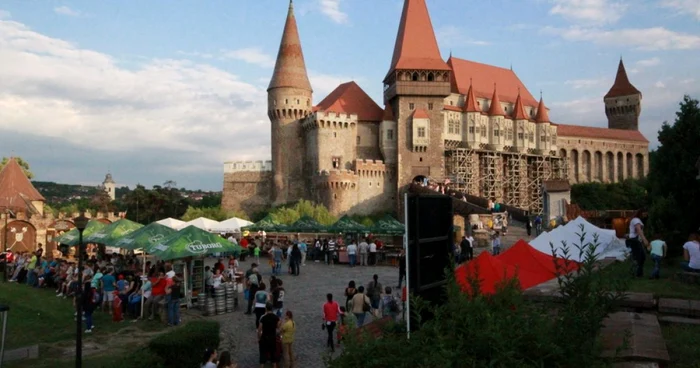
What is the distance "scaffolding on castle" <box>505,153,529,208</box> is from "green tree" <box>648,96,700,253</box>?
4319cm

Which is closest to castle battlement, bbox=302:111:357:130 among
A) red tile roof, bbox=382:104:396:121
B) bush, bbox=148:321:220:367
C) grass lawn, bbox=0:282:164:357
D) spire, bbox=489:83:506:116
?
red tile roof, bbox=382:104:396:121

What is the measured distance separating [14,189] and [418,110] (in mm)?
34277

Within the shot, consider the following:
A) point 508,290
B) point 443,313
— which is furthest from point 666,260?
point 443,313

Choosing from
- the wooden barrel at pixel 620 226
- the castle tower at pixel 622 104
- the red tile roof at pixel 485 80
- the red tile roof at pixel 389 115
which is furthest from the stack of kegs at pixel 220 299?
the castle tower at pixel 622 104

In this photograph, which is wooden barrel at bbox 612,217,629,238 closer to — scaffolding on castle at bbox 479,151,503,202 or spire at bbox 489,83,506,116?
scaffolding on castle at bbox 479,151,503,202

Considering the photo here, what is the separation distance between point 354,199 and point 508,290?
1823 inches

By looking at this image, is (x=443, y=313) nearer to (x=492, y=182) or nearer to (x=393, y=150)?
(x=393, y=150)

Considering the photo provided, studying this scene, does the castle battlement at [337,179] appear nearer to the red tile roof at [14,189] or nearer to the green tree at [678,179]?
the red tile roof at [14,189]

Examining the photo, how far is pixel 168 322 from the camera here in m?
12.8

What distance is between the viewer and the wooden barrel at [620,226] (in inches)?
856

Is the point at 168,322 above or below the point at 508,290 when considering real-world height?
Result: below

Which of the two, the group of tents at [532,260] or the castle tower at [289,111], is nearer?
the group of tents at [532,260]

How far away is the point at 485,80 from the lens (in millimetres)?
66000

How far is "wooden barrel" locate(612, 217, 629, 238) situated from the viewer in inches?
856
